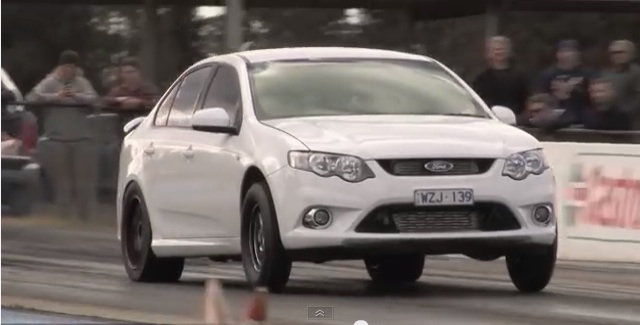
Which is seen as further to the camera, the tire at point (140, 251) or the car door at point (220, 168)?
the tire at point (140, 251)

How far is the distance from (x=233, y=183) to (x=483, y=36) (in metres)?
12.1

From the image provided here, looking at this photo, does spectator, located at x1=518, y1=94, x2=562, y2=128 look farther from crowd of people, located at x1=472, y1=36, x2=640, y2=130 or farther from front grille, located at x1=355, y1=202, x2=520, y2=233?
front grille, located at x1=355, y1=202, x2=520, y2=233

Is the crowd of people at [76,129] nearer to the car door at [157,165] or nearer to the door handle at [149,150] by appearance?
the car door at [157,165]

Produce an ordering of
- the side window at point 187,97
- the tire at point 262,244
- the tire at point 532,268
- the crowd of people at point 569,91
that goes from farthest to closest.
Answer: the crowd of people at point 569,91 → the side window at point 187,97 → the tire at point 532,268 → the tire at point 262,244

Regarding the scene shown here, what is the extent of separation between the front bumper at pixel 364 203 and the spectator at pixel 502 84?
6.17 meters

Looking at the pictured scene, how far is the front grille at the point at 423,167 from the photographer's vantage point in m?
10.8

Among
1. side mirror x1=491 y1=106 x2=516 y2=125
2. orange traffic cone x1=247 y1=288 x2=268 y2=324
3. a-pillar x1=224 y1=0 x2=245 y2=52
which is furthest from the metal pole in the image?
orange traffic cone x1=247 y1=288 x2=268 y2=324

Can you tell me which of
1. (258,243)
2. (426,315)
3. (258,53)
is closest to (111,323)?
(426,315)

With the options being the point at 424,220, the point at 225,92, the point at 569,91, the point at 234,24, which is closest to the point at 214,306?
the point at 424,220

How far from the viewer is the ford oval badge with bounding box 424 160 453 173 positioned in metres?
10.8

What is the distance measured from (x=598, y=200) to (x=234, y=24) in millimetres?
9223

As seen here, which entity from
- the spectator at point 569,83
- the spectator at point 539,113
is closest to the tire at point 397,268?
the spectator at point 539,113

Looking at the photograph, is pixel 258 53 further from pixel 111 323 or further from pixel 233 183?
pixel 111 323

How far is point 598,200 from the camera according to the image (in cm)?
1563
